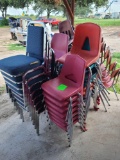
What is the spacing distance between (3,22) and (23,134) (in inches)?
714

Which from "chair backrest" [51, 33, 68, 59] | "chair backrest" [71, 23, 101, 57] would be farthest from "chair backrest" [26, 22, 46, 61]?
"chair backrest" [71, 23, 101, 57]

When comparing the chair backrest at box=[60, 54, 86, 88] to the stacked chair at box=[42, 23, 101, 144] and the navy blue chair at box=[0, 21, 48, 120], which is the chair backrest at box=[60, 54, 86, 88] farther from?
the navy blue chair at box=[0, 21, 48, 120]

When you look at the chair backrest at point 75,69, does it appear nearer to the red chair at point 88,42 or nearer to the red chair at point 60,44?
the red chair at point 88,42

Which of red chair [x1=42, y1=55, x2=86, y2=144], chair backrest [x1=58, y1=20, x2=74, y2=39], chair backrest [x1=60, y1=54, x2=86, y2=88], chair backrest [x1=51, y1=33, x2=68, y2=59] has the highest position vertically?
chair backrest [x1=58, y1=20, x2=74, y2=39]

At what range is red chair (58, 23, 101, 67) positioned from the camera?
1.94 m

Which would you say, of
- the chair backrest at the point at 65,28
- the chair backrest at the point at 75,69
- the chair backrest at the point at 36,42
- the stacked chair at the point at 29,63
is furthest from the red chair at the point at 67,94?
the chair backrest at the point at 65,28

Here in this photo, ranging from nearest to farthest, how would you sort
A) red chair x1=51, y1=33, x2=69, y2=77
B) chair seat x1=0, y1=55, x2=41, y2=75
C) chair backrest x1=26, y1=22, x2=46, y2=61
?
chair seat x1=0, y1=55, x2=41, y2=75 → chair backrest x1=26, y1=22, x2=46, y2=61 → red chair x1=51, y1=33, x2=69, y2=77

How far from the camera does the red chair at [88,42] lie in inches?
76.4

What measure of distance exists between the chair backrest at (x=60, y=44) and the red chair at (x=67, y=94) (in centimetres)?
48

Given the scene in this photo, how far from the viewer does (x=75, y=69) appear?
164 cm

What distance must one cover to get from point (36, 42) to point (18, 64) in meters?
Answer: 0.34

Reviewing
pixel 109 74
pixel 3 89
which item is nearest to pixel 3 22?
pixel 3 89

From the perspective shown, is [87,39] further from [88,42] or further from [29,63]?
[29,63]

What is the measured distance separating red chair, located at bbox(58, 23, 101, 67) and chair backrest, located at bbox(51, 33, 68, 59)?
122mm
